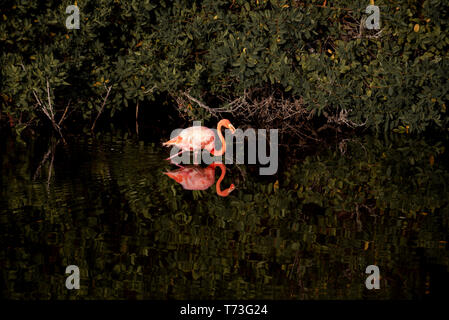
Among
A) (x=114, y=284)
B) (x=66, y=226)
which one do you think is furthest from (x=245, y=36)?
(x=114, y=284)

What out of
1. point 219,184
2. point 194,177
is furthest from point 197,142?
point 219,184

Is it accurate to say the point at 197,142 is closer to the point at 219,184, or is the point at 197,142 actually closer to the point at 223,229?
the point at 219,184

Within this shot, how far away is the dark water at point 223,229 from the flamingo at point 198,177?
15 centimetres

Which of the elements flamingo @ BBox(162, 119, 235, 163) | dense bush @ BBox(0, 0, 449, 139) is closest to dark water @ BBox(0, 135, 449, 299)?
flamingo @ BBox(162, 119, 235, 163)

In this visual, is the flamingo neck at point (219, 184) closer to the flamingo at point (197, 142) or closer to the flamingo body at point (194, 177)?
the flamingo body at point (194, 177)

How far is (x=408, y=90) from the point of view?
1284 cm

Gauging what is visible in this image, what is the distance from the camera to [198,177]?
10906 mm

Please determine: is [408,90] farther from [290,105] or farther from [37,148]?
[37,148]

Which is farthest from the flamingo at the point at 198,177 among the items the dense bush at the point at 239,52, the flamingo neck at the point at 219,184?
the dense bush at the point at 239,52

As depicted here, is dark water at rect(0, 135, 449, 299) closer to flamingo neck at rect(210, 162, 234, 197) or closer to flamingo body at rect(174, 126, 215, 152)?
flamingo neck at rect(210, 162, 234, 197)

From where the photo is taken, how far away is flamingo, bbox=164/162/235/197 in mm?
10266

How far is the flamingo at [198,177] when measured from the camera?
33.7ft

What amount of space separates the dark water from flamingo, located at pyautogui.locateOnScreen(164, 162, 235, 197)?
152 millimetres
